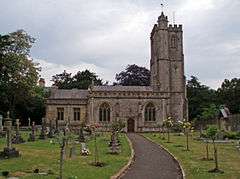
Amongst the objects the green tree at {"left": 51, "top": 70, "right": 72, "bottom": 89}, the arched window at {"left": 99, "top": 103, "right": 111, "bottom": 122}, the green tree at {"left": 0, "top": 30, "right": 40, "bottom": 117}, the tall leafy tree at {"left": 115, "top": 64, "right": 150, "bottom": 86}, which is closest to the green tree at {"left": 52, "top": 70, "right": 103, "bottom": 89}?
the green tree at {"left": 51, "top": 70, "right": 72, "bottom": 89}

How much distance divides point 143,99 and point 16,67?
73.5 feet

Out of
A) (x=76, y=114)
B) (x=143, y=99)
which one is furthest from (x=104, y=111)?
(x=143, y=99)

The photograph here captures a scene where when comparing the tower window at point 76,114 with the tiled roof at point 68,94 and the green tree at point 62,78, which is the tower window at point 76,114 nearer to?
the tiled roof at point 68,94

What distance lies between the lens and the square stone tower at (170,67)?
69.6m

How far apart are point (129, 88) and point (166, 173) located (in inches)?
2043

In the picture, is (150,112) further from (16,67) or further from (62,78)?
(62,78)

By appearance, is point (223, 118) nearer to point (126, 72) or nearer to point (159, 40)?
point (159, 40)

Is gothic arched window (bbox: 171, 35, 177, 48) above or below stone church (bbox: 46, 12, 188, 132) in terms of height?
above

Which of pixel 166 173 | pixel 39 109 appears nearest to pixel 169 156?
pixel 166 173

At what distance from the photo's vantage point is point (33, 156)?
23.3 m

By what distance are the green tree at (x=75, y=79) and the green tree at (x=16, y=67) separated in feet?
120

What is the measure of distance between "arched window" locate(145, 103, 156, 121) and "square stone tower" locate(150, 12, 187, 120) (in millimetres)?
2539

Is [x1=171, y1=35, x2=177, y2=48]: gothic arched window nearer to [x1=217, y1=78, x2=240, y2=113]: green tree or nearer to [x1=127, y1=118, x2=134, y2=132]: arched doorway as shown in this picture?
[x1=127, y1=118, x2=134, y2=132]: arched doorway

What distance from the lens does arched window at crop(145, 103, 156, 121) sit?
6743 centimetres
